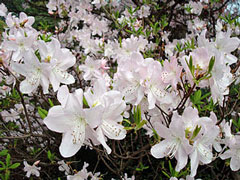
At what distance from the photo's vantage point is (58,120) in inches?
34.0

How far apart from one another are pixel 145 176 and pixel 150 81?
2660mm

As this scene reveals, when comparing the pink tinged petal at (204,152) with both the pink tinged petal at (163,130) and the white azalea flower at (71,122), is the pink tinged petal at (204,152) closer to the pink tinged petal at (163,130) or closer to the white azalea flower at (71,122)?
the pink tinged petal at (163,130)

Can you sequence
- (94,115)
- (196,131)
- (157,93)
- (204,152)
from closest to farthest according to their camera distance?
(94,115)
(196,131)
(204,152)
(157,93)

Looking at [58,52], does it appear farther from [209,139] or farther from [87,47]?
[87,47]

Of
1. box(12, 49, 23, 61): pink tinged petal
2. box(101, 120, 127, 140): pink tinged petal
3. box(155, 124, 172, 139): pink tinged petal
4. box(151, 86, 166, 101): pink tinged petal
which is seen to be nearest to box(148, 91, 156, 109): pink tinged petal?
box(151, 86, 166, 101): pink tinged petal

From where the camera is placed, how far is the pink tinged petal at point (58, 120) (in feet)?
2.78

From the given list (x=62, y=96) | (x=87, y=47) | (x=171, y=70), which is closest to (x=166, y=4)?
(x=87, y=47)

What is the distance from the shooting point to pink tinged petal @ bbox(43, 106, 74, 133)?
0.85 meters

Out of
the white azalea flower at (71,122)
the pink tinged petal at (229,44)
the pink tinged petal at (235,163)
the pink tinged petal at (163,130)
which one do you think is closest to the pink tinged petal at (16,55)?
the white azalea flower at (71,122)

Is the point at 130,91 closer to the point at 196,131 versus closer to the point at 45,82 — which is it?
the point at 196,131

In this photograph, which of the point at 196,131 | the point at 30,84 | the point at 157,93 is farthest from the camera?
the point at 30,84

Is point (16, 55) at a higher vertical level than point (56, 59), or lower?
lower

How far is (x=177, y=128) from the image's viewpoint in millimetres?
965

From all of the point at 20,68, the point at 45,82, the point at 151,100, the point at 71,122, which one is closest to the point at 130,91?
the point at 151,100
